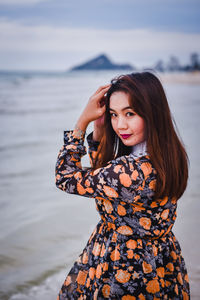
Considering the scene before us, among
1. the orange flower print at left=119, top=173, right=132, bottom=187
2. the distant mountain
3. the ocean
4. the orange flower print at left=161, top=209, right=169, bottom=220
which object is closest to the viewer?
the orange flower print at left=119, top=173, right=132, bottom=187

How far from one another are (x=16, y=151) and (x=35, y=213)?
2832 mm

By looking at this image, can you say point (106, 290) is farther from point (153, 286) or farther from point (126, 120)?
point (126, 120)

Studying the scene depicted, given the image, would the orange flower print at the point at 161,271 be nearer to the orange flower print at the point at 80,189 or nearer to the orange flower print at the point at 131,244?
the orange flower print at the point at 131,244

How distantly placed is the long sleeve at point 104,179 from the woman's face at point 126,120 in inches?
5.3

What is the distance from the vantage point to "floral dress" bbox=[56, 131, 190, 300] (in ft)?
4.41

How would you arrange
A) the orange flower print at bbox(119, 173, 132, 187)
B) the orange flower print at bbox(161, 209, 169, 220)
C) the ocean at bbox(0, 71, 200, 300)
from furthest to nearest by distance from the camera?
the ocean at bbox(0, 71, 200, 300) < the orange flower print at bbox(161, 209, 169, 220) < the orange flower print at bbox(119, 173, 132, 187)

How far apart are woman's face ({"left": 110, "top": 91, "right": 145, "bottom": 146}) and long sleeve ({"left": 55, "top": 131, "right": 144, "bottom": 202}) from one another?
13cm

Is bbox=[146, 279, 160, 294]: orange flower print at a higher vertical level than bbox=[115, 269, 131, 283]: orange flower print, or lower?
lower

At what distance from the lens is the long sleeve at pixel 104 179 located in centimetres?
133

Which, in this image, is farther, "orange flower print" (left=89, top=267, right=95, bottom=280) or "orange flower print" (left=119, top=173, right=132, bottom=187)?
"orange flower print" (left=89, top=267, right=95, bottom=280)

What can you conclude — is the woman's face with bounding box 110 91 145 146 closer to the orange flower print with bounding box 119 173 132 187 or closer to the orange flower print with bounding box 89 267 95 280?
the orange flower print with bounding box 119 173 132 187

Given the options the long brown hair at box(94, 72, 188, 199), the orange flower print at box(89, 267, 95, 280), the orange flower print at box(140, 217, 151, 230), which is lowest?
the orange flower print at box(89, 267, 95, 280)

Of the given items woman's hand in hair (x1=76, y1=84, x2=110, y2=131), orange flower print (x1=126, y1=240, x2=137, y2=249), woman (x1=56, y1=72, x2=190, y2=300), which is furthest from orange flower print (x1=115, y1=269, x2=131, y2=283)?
woman's hand in hair (x1=76, y1=84, x2=110, y2=131)

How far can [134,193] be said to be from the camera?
134 centimetres
